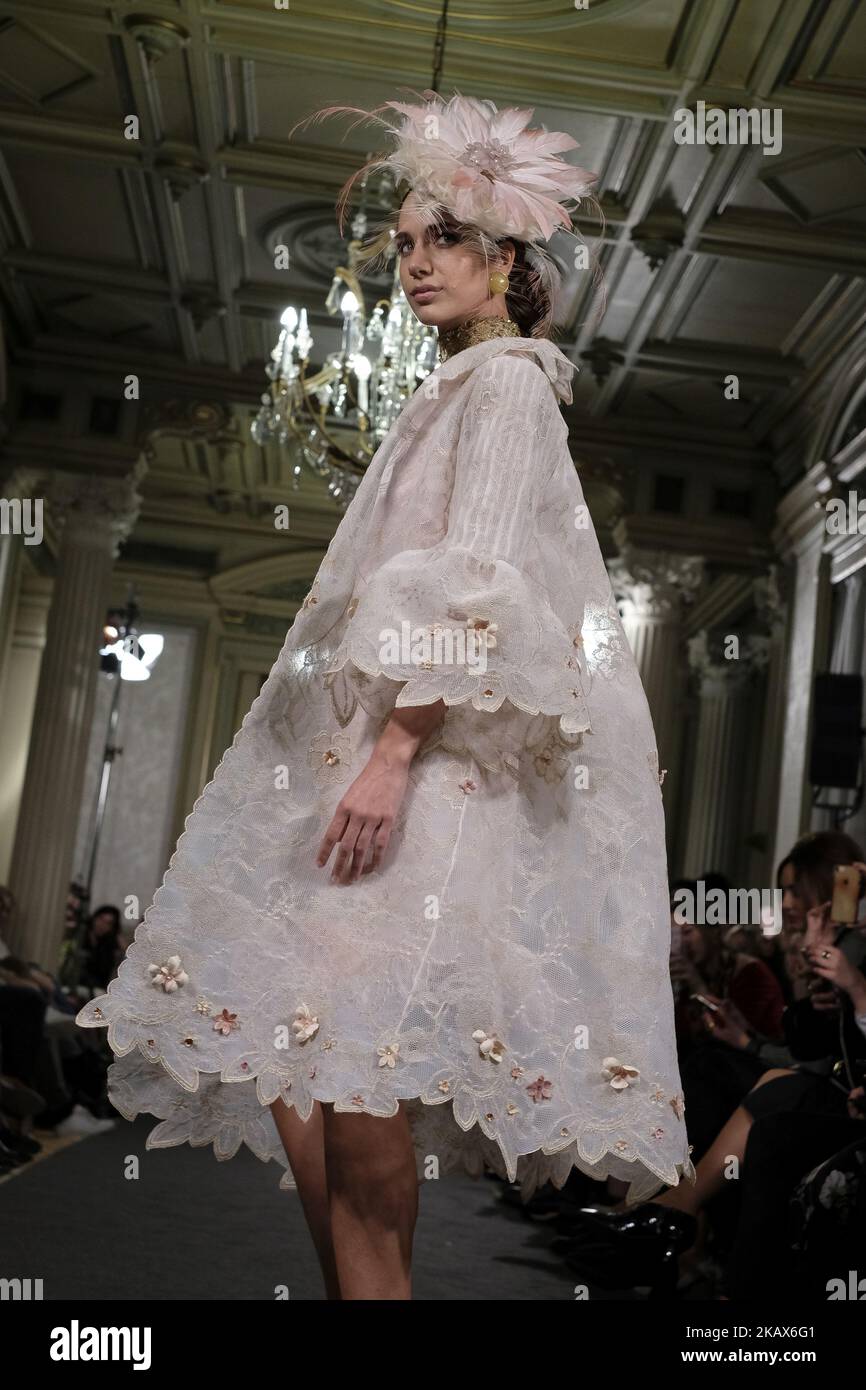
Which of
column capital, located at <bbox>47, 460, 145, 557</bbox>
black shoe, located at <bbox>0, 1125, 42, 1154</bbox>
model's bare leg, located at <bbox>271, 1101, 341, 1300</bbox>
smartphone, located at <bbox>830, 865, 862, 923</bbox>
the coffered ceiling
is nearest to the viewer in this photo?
model's bare leg, located at <bbox>271, 1101, 341, 1300</bbox>

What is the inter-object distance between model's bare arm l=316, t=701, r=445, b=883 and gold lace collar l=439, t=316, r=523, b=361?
558 millimetres

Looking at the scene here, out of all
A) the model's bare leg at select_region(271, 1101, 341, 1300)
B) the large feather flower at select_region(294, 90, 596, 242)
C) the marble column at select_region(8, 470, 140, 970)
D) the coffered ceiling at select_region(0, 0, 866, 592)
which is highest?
the coffered ceiling at select_region(0, 0, 866, 592)

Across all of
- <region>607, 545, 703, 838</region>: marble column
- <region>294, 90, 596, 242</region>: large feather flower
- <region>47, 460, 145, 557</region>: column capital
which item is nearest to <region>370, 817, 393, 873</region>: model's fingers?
<region>294, 90, 596, 242</region>: large feather flower

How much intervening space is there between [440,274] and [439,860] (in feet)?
2.64

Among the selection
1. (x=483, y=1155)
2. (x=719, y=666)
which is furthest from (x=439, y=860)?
(x=719, y=666)

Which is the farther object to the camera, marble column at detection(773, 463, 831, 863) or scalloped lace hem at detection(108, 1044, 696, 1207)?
marble column at detection(773, 463, 831, 863)

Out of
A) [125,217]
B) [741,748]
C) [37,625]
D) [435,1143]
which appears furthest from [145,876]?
[435,1143]

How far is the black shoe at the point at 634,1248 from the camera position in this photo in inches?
132

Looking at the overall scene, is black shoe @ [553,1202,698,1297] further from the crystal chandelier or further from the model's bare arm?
the crystal chandelier

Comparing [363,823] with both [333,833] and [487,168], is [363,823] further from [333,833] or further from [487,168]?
[487,168]

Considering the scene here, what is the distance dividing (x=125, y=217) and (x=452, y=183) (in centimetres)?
762

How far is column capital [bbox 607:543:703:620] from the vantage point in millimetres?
11172

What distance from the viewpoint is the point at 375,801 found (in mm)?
1863

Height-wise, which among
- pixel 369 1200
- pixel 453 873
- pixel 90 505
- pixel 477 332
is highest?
pixel 90 505
